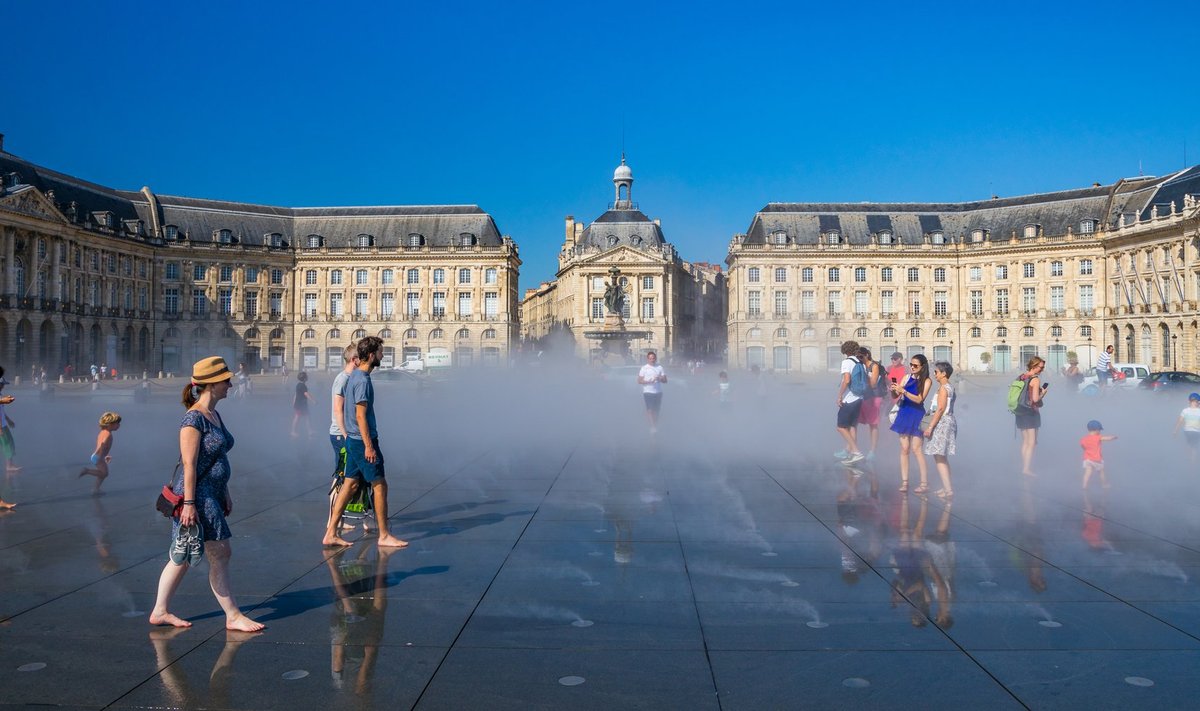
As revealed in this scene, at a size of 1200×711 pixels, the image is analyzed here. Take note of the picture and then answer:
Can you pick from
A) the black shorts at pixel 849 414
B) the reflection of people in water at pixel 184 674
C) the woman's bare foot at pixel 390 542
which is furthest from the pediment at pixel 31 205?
the reflection of people in water at pixel 184 674

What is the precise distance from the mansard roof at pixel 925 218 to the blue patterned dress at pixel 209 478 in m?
→ 87.8

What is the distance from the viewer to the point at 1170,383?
126 feet

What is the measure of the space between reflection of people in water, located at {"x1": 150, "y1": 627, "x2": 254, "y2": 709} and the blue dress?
31.0 ft

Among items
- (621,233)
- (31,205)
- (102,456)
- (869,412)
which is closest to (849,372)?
(869,412)

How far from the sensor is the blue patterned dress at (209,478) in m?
6.12

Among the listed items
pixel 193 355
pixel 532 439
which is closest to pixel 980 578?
pixel 532 439

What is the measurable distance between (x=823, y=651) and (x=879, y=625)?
739 millimetres

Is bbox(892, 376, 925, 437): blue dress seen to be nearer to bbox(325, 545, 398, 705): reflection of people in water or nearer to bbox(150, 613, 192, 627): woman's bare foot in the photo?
bbox(325, 545, 398, 705): reflection of people in water

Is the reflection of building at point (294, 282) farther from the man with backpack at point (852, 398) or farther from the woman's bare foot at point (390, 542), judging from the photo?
the woman's bare foot at point (390, 542)

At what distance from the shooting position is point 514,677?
5406mm

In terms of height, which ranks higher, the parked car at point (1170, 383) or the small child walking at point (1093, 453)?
the parked car at point (1170, 383)

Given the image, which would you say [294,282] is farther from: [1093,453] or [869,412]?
[1093,453]

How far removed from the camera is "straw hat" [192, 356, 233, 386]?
249 inches

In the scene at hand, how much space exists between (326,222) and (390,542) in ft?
291
